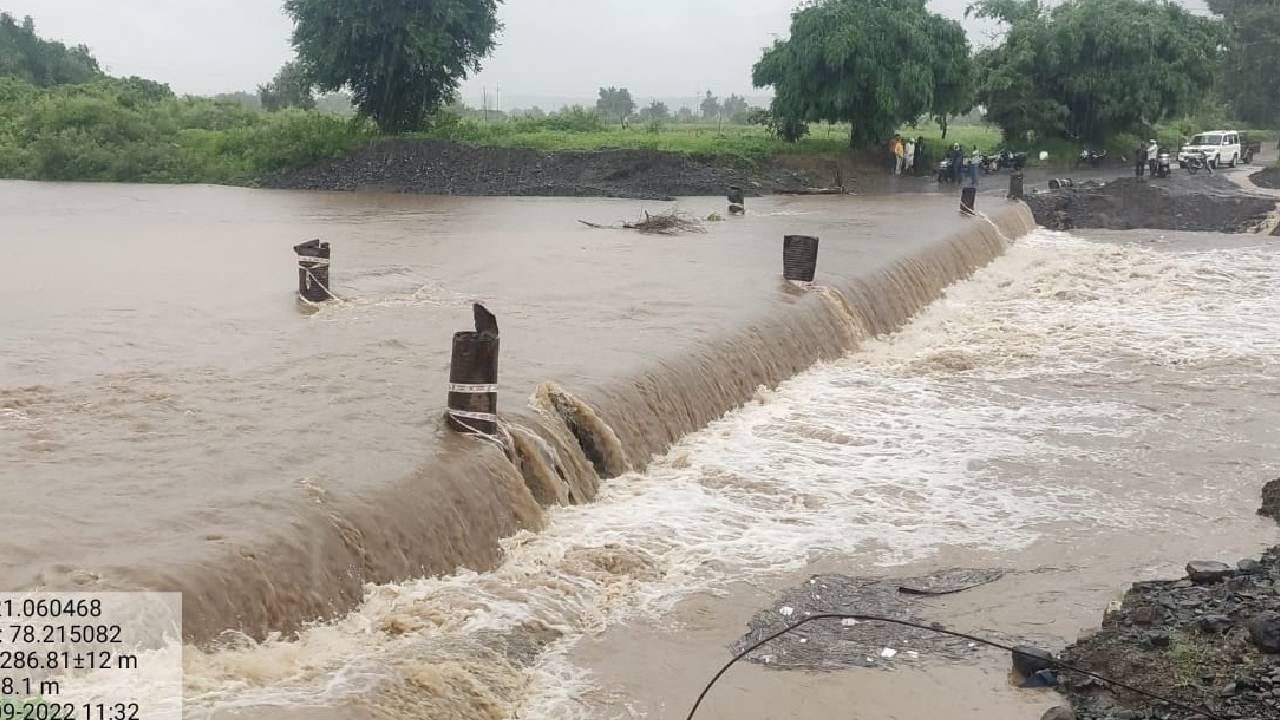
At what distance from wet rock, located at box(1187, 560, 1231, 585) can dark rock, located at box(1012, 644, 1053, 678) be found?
1.48 metres

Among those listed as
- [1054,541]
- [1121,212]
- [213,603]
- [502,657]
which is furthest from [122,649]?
[1121,212]

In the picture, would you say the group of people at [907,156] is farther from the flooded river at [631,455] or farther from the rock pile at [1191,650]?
the rock pile at [1191,650]

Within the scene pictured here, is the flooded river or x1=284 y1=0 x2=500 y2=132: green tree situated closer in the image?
the flooded river

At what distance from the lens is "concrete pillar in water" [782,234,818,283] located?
15.4 m

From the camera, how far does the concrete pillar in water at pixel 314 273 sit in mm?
13828

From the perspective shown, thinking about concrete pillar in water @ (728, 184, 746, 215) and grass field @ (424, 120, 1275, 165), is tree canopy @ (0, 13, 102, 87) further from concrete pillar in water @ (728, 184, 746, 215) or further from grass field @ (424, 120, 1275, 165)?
concrete pillar in water @ (728, 184, 746, 215)

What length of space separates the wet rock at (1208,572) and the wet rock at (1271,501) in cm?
194

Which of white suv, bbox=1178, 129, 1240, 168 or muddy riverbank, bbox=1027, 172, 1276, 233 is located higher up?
white suv, bbox=1178, 129, 1240, 168

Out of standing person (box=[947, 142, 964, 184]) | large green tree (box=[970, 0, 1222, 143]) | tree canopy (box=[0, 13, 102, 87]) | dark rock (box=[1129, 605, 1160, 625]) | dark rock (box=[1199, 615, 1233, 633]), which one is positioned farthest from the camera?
tree canopy (box=[0, 13, 102, 87])

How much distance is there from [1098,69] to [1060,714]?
38004 mm

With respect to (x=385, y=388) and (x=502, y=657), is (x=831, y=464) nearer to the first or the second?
(x=385, y=388)

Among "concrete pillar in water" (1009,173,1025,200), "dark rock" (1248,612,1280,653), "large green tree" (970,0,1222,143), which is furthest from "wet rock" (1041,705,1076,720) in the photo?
"large green tree" (970,0,1222,143)

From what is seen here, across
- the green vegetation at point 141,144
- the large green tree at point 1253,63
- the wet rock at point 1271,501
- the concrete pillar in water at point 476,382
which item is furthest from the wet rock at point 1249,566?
the large green tree at point 1253,63

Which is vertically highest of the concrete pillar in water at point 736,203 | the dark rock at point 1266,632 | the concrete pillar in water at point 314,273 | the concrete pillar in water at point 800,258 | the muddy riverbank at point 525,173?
the muddy riverbank at point 525,173
